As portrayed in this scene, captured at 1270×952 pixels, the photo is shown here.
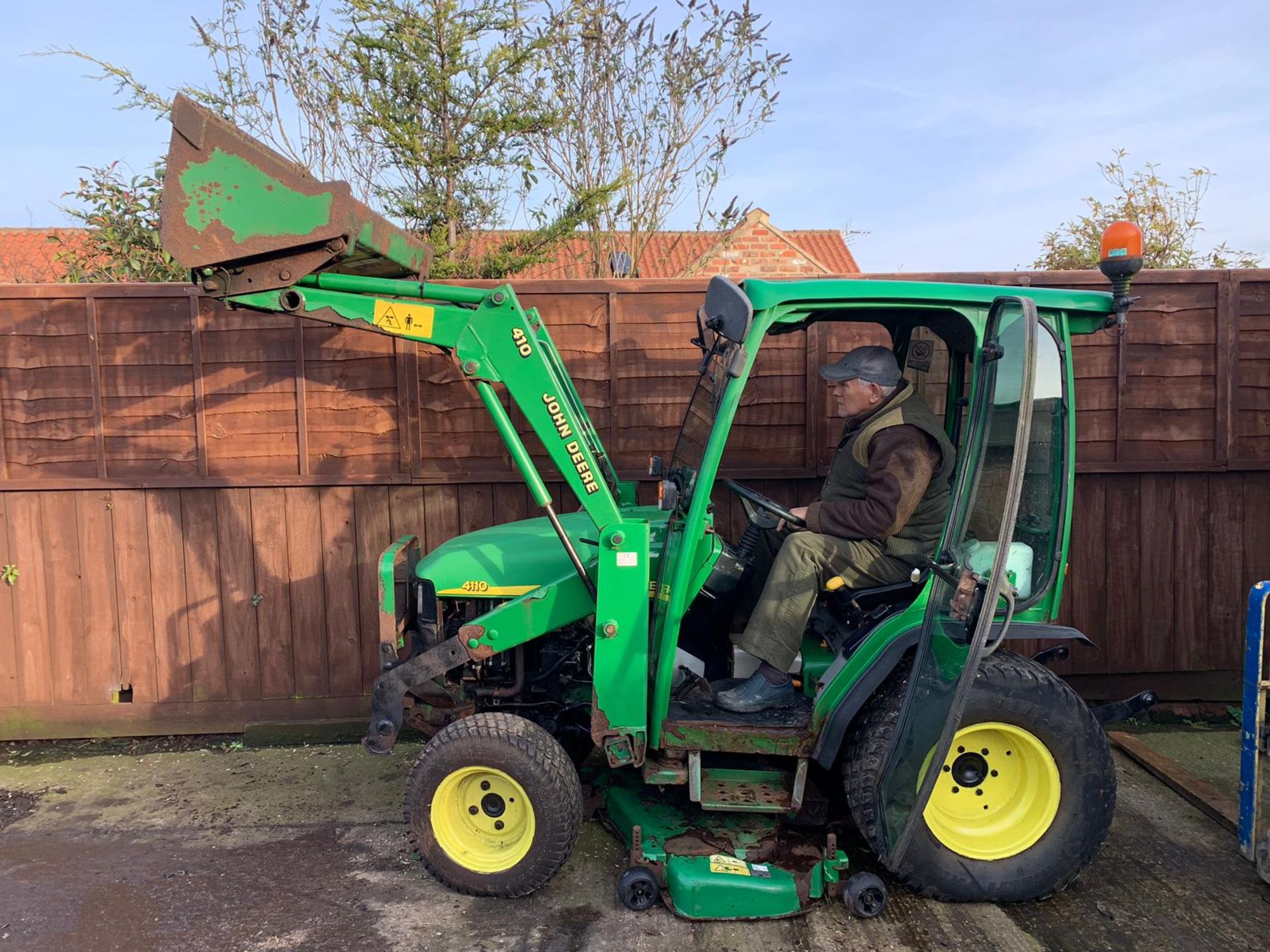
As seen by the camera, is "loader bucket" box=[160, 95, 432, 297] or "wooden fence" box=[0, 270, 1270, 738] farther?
"wooden fence" box=[0, 270, 1270, 738]

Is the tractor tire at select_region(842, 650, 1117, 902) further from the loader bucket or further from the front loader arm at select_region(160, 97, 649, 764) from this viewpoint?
the loader bucket

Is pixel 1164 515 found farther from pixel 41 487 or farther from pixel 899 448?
pixel 41 487

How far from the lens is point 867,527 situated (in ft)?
10.5

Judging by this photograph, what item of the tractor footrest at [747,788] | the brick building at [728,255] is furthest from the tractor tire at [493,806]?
the brick building at [728,255]

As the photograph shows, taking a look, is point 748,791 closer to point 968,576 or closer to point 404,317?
point 968,576

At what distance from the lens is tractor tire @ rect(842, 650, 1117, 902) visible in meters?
3.02

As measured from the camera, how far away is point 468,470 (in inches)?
195

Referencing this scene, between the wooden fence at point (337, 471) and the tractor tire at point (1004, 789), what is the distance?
2.05 meters

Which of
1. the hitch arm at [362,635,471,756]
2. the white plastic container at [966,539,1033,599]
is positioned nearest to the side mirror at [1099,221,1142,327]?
the white plastic container at [966,539,1033,599]

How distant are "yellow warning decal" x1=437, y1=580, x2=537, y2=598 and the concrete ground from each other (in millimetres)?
1124

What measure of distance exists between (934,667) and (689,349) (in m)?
2.54

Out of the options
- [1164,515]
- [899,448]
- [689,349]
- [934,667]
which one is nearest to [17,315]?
[689,349]

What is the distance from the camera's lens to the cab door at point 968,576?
271 centimetres

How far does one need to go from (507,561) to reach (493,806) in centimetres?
95
